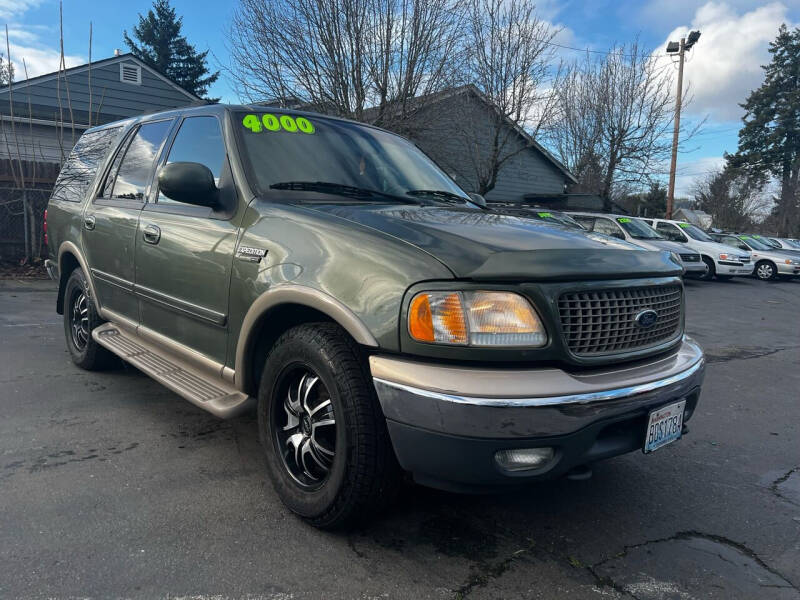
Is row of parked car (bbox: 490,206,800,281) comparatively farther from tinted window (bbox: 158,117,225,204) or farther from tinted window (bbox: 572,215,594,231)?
tinted window (bbox: 158,117,225,204)

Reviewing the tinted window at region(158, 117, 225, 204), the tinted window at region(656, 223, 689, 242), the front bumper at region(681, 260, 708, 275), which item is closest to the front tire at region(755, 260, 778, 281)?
the tinted window at region(656, 223, 689, 242)

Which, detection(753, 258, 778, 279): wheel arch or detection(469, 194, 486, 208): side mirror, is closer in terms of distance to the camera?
detection(469, 194, 486, 208): side mirror

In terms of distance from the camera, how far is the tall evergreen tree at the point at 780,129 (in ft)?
140

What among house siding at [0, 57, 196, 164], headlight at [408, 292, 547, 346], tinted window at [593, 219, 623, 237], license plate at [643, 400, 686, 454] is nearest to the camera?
headlight at [408, 292, 547, 346]

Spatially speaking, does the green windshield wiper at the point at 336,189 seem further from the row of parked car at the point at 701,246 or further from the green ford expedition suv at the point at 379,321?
the row of parked car at the point at 701,246

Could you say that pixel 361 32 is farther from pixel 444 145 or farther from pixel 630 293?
pixel 630 293

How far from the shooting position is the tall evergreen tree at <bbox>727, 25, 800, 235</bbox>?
42719 millimetres

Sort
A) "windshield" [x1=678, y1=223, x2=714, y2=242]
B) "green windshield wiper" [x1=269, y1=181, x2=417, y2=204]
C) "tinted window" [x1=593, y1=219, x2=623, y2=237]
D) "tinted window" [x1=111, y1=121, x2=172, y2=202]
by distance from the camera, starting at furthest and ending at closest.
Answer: "windshield" [x1=678, y1=223, x2=714, y2=242]
"tinted window" [x1=593, y1=219, x2=623, y2=237]
"tinted window" [x1=111, y1=121, x2=172, y2=202]
"green windshield wiper" [x1=269, y1=181, x2=417, y2=204]

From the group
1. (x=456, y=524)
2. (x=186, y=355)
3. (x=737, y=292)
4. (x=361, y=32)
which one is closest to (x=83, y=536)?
(x=186, y=355)

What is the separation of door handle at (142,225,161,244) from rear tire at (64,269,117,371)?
1.17 meters

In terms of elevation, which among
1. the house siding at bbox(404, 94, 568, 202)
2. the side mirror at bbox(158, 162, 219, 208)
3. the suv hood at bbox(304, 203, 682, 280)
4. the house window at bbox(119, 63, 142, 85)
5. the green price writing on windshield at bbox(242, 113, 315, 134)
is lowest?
the suv hood at bbox(304, 203, 682, 280)

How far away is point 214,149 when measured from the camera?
135 inches

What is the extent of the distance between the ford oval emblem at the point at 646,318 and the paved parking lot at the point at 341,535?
951mm

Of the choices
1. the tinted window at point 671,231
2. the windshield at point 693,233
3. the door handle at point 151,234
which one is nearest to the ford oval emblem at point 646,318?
the door handle at point 151,234
